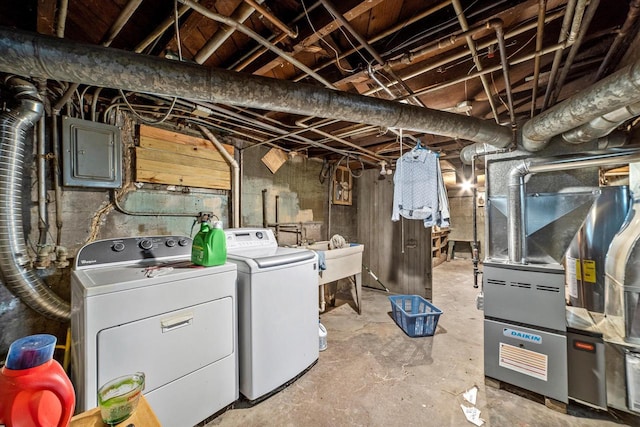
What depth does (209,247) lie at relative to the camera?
1.68 m

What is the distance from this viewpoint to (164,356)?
143 centimetres

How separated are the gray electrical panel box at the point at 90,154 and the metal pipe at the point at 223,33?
1104mm

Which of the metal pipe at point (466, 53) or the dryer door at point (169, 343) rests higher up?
the metal pipe at point (466, 53)

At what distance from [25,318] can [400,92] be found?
329 centimetres

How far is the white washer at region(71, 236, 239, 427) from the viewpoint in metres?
1.24

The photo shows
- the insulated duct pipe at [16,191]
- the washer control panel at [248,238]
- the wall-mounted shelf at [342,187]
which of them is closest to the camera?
the insulated duct pipe at [16,191]

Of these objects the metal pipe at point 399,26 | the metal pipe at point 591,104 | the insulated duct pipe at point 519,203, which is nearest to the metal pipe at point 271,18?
the metal pipe at point 399,26

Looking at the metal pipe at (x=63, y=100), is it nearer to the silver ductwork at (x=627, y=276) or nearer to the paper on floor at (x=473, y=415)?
the paper on floor at (x=473, y=415)

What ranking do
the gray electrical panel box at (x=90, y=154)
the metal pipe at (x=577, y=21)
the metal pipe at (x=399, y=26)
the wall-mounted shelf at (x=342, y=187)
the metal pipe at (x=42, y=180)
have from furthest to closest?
the wall-mounted shelf at (x=342, y=187)
the gray electrical panel box at (x=90, y=154)
the metal pipe at (x=42, y=180)
the metal pipe at (x=399, y=26)
the metal pipe at (x=577, y=21)

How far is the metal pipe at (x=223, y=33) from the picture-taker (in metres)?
1.26

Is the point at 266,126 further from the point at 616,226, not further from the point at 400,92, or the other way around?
the point at 616,226

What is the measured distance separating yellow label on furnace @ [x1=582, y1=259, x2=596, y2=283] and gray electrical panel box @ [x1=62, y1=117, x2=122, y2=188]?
4.00 metres

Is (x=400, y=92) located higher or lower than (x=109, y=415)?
higher

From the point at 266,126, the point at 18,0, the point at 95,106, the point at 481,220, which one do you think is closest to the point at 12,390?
the point at 18,0
